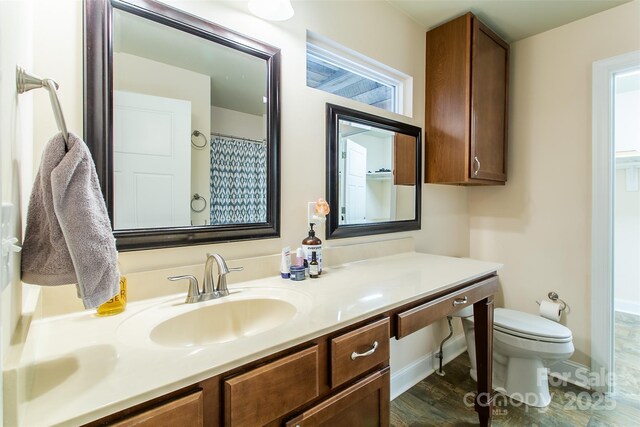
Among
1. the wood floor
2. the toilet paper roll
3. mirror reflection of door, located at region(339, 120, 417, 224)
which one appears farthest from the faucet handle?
the toilet paper roll

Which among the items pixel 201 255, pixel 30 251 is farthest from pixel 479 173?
pixel 30 251

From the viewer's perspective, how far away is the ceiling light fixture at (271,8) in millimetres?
1182

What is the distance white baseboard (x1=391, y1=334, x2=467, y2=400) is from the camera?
187cm

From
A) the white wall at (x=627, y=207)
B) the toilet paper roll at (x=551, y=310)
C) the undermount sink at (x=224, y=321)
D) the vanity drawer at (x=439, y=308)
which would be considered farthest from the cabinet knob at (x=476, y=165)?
the white wall at (x=627, y=207)

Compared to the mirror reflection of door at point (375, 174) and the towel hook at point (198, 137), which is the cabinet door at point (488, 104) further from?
the towel hook at point (198, 137)

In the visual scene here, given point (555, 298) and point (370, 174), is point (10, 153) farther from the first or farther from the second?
point (555, 298)

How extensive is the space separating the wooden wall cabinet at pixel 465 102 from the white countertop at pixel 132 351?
1.05 metres

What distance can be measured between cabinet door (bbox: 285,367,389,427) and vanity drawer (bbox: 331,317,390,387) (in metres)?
0.04

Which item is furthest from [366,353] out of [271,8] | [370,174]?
[271,8]

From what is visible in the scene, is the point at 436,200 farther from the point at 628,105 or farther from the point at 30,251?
the point at 628,105

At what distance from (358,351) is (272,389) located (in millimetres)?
302

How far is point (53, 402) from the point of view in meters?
0.50

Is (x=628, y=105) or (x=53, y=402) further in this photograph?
(x=628, y=105)

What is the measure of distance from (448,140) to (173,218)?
1.68 metres
